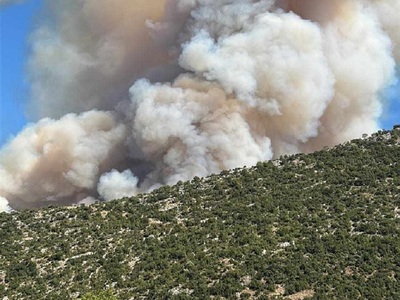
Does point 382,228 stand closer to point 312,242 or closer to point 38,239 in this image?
point 312,242

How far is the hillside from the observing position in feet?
160

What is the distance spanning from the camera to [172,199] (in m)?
65.6

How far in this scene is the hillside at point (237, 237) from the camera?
1923 inches

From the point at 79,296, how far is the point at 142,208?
15.1 metres

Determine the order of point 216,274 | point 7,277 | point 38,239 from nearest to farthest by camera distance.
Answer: point 216,274, point 7,277, point 38,239

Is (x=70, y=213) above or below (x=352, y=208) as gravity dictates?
above

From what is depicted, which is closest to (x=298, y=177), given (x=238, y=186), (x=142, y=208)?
(x=238, y=186)

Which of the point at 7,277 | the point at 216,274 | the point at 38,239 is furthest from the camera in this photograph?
the point at 38,239

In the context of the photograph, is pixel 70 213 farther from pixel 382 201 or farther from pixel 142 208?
pixel 382 201

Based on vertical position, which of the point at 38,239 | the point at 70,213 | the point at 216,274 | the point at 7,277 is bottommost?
the point at 216,274

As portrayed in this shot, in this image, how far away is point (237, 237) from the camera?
2174 inches

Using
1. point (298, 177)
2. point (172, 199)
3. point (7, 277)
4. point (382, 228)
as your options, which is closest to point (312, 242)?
point (382, 228)

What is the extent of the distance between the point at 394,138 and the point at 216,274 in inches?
1077

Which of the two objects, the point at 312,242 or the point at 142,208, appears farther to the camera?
the point at 142,208
